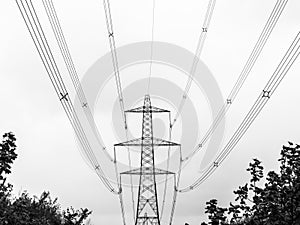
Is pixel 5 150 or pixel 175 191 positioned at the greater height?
pixel 175 191

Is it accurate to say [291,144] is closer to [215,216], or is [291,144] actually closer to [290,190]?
[290,190]

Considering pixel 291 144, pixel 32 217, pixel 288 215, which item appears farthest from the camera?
pixel 32 217

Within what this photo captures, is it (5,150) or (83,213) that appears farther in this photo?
(83,213)

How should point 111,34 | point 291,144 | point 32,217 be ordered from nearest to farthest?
1. point 291,144
2. point 111,34
3. point 32,217

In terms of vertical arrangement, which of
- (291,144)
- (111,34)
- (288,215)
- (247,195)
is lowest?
(288,215)

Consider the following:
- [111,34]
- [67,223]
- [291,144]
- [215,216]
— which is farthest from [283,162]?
[67,223]

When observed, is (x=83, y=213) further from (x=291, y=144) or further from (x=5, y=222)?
(x=291, y=144)

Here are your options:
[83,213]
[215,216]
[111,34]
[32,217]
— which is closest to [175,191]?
[83,213]

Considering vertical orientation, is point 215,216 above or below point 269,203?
above

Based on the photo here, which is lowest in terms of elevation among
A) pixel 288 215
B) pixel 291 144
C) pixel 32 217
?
pixel 288 215
